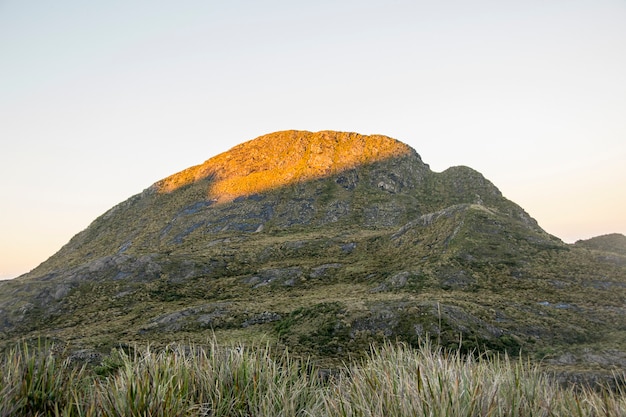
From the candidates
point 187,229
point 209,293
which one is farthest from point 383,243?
point 187,229

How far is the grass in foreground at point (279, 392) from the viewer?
7.68 m

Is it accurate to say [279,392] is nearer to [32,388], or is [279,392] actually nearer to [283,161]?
[32,388]

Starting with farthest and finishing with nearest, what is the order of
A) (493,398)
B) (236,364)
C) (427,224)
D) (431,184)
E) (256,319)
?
(431,184) → (427,224) → (256,319) → (236,364) → (493,398)

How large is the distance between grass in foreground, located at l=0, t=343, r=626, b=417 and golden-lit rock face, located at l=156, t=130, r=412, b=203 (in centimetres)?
10350

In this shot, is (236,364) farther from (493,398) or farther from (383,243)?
(383,243)

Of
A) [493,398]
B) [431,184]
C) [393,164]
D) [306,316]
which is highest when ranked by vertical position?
[393,164]

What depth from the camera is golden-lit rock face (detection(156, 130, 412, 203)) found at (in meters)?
118

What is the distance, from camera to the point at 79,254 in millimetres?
101875

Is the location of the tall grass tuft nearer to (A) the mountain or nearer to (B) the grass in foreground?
(B) the grass in foreground

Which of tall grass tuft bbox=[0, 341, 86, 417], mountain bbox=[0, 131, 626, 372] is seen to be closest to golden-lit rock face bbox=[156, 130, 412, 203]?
mountain bbox=[0, 131, 626, 372]

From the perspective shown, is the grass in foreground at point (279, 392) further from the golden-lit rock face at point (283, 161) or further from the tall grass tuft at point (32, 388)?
the golden-lit rock face at point (283, 161)

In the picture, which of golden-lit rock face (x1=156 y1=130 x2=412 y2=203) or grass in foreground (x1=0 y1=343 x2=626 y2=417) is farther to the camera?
golden-lit rock face (x1=156 y1=130 x2=412 y2=203)

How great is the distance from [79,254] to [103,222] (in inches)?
818

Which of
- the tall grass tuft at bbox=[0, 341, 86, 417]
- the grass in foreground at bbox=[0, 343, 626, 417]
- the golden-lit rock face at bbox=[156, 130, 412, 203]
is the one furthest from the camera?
the golden-lit rock face at bbox=[156, 130, 412, 203]
